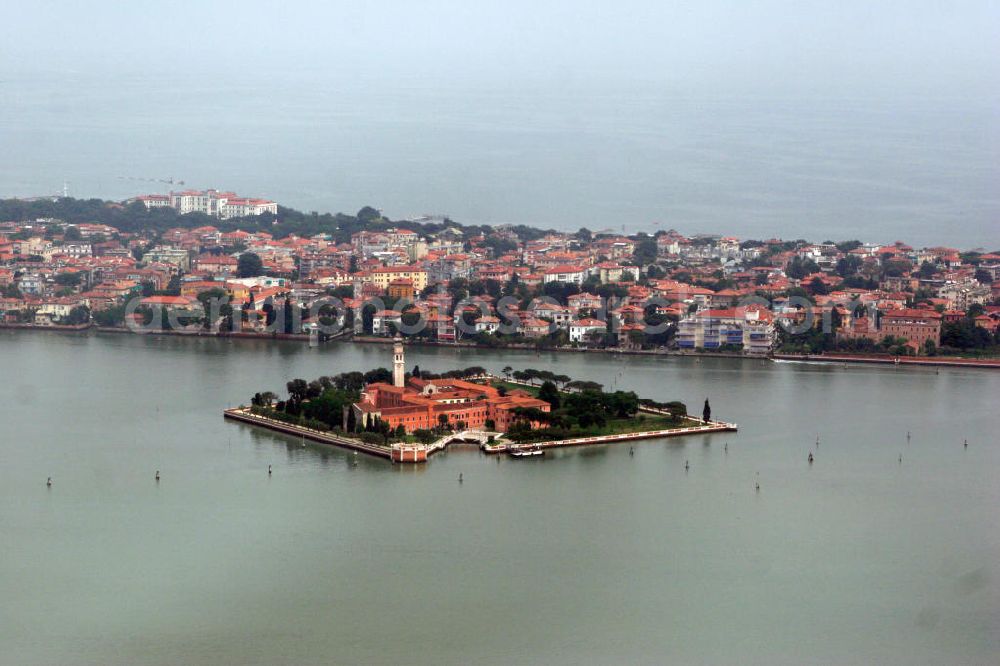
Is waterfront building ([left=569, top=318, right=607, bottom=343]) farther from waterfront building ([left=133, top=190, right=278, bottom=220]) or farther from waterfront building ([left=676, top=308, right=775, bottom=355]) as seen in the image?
waterfront building ([left=133, top=190, right=278, bottom=220])

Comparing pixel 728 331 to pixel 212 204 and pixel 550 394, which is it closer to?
pixel 550 394

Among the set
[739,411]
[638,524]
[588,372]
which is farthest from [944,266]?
[638,524]

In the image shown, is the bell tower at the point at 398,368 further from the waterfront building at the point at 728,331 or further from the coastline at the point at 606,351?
the waterfront building at the point at 728,331

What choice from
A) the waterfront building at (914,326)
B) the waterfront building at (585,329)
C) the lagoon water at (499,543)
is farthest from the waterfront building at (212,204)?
the lagoon water at (499,543)

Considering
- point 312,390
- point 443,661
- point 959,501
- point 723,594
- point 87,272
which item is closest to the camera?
point 443,661

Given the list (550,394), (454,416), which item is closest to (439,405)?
(454,416)

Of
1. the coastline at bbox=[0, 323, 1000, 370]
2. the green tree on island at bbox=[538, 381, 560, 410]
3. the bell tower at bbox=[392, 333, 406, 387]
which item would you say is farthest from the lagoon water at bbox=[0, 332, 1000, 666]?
the coastline at bbox=[0, 323, 1000, 370]

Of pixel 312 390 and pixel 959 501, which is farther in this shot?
pixel 312 390

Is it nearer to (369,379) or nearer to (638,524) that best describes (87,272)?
(369,379)
